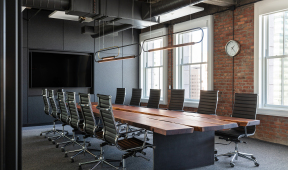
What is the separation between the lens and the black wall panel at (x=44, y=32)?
8.19 m

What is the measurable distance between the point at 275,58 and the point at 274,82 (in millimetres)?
531

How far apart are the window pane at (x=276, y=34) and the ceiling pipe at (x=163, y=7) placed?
206 centimetres

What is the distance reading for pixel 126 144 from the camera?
3.73 metres

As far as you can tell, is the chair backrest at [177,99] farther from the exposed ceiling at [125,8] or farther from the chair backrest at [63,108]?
the chair backrest at [63,108]

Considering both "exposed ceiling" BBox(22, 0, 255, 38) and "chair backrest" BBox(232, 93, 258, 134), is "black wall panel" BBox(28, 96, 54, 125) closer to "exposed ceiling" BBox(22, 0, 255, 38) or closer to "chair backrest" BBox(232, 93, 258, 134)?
"exposed ceiling" BBox(22, 0, 255, 38)

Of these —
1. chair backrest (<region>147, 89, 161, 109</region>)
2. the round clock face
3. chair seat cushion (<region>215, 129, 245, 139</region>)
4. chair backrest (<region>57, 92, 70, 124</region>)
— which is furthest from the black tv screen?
chair seat cushion (<region>215, 129, 245, 139</region>)

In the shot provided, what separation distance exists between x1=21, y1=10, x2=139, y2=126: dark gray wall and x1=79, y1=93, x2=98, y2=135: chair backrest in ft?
14.8

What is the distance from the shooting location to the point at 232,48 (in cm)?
661

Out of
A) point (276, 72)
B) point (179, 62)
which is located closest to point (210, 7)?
point (179, 62)

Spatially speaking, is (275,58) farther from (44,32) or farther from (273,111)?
(44,32)

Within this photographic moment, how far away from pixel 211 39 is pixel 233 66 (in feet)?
3.28

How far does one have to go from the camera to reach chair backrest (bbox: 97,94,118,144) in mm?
3611

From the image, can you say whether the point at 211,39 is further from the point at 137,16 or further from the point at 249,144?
the point at 249,144

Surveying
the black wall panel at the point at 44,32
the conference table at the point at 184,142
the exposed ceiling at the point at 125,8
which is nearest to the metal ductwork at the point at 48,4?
the exposed ceiling at the point at 125,8
